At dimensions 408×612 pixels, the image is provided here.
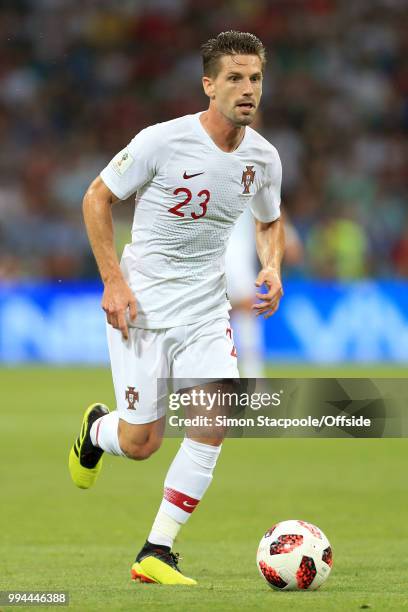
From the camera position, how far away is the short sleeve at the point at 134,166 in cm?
536

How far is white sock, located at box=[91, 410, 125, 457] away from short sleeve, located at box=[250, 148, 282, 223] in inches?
44.8

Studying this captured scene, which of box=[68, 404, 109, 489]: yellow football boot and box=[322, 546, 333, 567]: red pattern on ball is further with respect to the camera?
box=[68, 404, 109, 489]: yellow football boot

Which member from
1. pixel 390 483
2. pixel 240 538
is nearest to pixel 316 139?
pixel 390 483

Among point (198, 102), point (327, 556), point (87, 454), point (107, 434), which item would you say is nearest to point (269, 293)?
point (107, 434)

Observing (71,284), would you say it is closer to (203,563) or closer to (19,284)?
(19,284)

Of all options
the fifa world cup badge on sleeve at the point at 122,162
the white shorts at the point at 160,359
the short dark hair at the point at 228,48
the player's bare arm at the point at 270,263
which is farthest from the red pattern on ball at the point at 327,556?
the short dark hair at the point at 228,48

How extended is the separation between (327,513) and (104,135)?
534 inches

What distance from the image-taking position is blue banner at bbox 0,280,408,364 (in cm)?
1691

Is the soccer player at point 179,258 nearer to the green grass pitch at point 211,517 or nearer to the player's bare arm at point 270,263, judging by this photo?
the player's bare arm at point 270,263

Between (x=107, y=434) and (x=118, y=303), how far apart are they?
77 cm

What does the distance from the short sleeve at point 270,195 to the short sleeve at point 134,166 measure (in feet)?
1.86

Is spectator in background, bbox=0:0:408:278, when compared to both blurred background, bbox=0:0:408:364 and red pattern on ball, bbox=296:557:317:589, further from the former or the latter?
red pattern on ball, bbox=296:557:317:589

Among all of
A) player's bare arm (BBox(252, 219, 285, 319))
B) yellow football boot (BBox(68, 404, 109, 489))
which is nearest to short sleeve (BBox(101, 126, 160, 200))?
player's bare arm (BBox(252, 219, 285, 319))

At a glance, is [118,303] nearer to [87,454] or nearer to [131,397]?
[131,397]
